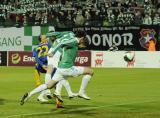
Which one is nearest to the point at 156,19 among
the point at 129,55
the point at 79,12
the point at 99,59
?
the point at 129,55

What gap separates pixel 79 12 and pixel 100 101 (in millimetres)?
24596

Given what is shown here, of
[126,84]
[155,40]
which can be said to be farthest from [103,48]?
[126,84]

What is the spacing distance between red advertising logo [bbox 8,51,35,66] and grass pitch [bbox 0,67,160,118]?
11754 millimetres

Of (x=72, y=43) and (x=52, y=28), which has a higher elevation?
(x=72, y=43)

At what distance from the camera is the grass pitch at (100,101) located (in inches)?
551

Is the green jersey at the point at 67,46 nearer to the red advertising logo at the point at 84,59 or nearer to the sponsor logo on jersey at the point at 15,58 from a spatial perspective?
the red advertising logo at the point at 84,59

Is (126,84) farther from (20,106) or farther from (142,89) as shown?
(20,106)

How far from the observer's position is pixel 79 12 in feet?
136

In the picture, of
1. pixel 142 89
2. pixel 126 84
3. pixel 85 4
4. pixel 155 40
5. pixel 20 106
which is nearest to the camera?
pixel 20 106

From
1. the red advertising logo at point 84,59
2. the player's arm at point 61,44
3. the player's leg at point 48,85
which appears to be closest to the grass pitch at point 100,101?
the player's leg at point 48,85

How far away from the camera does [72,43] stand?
49.2ft

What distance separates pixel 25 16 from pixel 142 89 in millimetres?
23218

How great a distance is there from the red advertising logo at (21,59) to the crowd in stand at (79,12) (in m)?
4.16

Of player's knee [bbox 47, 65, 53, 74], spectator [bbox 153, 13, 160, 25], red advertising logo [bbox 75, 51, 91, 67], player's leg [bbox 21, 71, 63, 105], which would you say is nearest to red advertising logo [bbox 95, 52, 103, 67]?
red advertising logo [bbox 75, 51, 91, 67]
